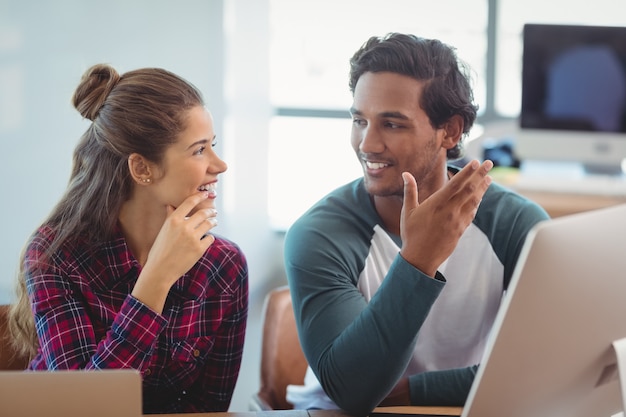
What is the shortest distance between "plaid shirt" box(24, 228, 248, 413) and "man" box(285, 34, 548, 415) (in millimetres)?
148

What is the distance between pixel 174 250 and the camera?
1518 millimetres

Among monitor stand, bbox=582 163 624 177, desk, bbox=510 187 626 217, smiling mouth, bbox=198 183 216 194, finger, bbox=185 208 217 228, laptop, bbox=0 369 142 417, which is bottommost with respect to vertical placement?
desk, bbox=510 187 626 217

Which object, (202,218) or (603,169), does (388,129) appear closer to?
(202,218)

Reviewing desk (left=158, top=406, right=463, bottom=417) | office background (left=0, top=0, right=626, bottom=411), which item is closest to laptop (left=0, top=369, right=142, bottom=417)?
desk (left=158, top=406, right=463, bottom=417)

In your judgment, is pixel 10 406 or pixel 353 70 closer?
pixel 10 406

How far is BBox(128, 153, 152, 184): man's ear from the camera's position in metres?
1.60

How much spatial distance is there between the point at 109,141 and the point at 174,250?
0.83 feet

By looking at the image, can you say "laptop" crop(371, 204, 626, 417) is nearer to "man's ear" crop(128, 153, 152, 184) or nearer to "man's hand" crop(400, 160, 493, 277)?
"man's hand" crop(400, 160, 493, 277)

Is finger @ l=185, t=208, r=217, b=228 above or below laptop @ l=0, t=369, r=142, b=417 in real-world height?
above

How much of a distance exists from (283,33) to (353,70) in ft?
5.59

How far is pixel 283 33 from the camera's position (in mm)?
3451

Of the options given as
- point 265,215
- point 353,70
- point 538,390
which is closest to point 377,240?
point 353,70

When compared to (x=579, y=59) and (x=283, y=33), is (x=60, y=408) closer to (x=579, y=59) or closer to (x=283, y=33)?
(x=579, y=59)

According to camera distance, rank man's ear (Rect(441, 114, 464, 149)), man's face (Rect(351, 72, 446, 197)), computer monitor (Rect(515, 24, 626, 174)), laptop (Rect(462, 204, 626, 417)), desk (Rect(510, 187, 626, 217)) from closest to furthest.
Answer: laptop (Rect(462, 204, 626, 417)) → man's face (Rect(351, 72, 446, 197)) → man's ear (Rect(441, 114, 464, 149)) → desk (Rect(510, 187, 626, 217)) → computer monitor (Rect(515, 24, 626, 174))
